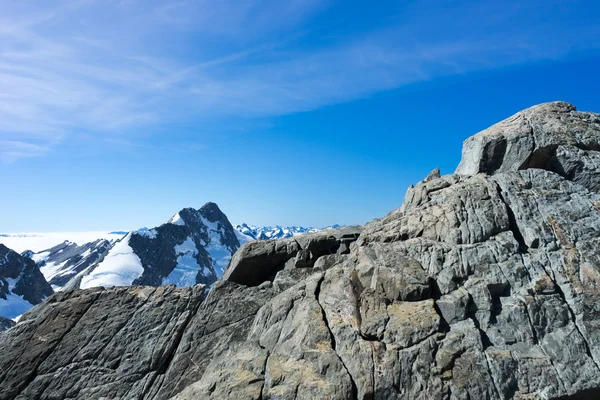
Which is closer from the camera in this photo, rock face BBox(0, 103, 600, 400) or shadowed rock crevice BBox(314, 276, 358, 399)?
shadowed rock crevice BBox(314, 276, 358, 399)

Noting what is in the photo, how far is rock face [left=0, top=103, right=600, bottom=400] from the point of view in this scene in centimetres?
1661

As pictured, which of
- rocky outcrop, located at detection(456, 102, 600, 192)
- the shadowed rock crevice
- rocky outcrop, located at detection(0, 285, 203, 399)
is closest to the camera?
the shadowed rock crevice

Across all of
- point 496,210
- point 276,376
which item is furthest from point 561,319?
point 276,376

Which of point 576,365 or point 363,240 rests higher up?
point 363,240

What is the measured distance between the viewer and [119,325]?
24.3 metres

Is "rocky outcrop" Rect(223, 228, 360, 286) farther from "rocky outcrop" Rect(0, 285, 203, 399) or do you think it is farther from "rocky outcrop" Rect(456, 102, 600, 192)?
"rocky outcrop" Rect(456, 102, 600, 192)

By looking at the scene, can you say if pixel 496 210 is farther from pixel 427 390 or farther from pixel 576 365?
pixel 427 390

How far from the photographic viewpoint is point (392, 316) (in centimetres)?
1864

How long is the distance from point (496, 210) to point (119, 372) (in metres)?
25.5

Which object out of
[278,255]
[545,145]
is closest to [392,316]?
[278,255]

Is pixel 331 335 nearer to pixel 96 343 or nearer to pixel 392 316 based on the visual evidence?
pixel 392 316

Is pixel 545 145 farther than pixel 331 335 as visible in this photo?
Yes

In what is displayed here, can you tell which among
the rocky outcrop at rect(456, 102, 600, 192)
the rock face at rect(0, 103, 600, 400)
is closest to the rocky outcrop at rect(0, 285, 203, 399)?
the rock face at rect(0, 103, 600, 400)

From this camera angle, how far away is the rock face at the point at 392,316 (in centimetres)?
1661
